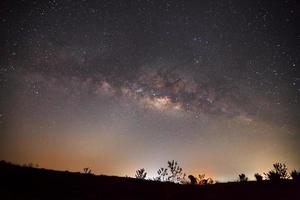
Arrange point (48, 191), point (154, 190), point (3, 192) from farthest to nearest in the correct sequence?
point (154, 190) → point (48, 191) → point (3, 192)

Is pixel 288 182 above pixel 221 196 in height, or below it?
above

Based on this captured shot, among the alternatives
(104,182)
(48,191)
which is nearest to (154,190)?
(104,182)

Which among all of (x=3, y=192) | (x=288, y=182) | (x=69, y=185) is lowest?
(x=3, y=192)

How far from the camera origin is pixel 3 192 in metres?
11.2

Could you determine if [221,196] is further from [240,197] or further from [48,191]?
[48,191]

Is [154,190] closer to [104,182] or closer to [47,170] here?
[104,182]

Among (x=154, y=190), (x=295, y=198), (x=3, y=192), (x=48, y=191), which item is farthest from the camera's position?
(x=154, y=190)

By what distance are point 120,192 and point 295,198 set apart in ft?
27.4

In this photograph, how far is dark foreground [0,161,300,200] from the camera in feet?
41.0

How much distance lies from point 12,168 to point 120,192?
5515 millimetres

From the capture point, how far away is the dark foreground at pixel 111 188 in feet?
41.0

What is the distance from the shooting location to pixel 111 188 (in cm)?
1430

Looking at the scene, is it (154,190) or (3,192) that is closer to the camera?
(3,192)

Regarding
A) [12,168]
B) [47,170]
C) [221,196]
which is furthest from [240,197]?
[12,168]
